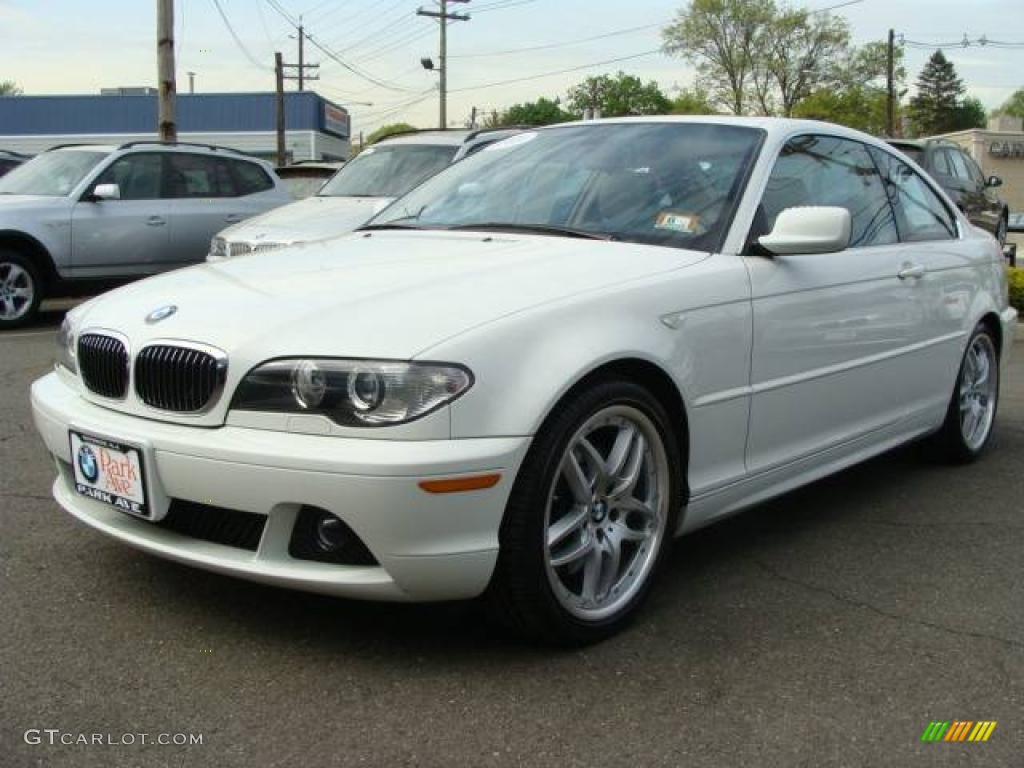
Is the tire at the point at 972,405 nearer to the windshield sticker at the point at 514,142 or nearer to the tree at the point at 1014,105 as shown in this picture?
the windshield sticker at the point at 514,142

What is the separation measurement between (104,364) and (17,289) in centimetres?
698

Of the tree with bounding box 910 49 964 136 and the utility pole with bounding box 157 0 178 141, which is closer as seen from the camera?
the utility pole with bounding box 157 0 178 141

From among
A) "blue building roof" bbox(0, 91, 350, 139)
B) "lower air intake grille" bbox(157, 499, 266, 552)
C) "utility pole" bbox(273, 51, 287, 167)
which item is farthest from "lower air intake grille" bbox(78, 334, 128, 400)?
"blue building roof" bbox(0, 91, 350, 139)

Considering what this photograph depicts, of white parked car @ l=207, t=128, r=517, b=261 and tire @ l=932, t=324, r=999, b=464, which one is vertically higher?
white parked car @ l=207, t=128, r=517, b=261

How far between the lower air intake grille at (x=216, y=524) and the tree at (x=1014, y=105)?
12350 cm

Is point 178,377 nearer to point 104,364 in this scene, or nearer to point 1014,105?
point 104,364

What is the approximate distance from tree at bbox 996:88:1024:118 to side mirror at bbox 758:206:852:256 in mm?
121973

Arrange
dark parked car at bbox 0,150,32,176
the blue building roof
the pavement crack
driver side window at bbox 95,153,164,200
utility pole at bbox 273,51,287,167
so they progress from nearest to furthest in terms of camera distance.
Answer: the pavement crack → driver side window at bbox 95,153,164,200 → dark parked car at bbox 0,150,32,176 → utility pole at bbox 273,51,287,167 → the blue building roof

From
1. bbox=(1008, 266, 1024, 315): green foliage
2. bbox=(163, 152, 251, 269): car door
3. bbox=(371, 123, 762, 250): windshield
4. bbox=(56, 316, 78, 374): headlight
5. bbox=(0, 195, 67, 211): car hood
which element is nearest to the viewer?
bbox=(56, 316, 78, 374): headlight

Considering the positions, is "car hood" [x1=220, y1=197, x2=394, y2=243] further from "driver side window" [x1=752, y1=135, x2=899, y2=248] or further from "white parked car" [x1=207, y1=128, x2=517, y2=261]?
"driver side window" [x1=752, y1=135, x2=899, y2=248]

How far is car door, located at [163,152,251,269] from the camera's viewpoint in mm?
10195

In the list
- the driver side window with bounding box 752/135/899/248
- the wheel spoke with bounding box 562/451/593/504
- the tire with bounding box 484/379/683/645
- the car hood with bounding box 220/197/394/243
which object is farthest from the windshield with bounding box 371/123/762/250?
the car hood with bounding box 220/197/394/243

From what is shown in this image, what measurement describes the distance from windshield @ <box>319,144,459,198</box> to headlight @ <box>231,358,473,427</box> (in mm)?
6612

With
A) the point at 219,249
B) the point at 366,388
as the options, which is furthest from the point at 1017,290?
the point at 366,388
